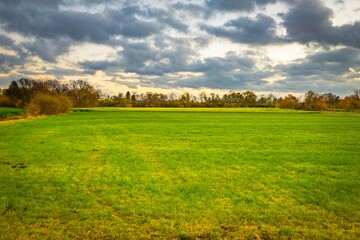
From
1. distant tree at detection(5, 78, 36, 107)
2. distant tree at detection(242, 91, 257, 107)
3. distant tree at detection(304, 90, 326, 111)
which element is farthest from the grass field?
distant tree at detection(242, 91, 257, 107)

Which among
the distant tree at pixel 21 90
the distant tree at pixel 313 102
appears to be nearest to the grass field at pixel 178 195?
the distant tree at pixel 21 90

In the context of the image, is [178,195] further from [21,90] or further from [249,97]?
[249,97]

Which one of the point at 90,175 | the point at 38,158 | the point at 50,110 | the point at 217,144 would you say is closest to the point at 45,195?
the point at 90,175

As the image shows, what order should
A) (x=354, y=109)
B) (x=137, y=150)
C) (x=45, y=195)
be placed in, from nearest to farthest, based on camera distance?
(x=45, y=195)
(x=137, y=150)
(x=354, y=109)

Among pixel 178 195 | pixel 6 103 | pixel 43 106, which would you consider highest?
pixel 43 106

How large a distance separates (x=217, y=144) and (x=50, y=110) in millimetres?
55915

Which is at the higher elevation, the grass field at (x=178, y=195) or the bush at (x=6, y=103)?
the bush at (x=6, y=103)

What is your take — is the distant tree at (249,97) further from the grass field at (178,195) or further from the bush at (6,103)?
the grass field at (178,195)

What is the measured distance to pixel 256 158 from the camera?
53.6ft

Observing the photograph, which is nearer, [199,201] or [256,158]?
[199,201]

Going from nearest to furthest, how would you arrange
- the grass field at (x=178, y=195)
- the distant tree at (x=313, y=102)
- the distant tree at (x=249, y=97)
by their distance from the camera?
the grass field at (x=178, y=195) < the distant tree at (x=313, y=102) < the distant tree at (x=249, y=97)

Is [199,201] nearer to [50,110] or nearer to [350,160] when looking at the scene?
[350,160]

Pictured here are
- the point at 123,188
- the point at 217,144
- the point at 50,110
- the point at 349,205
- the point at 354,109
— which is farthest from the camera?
the point at 354,109

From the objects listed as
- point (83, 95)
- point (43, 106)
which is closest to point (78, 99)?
point (83, 95)
